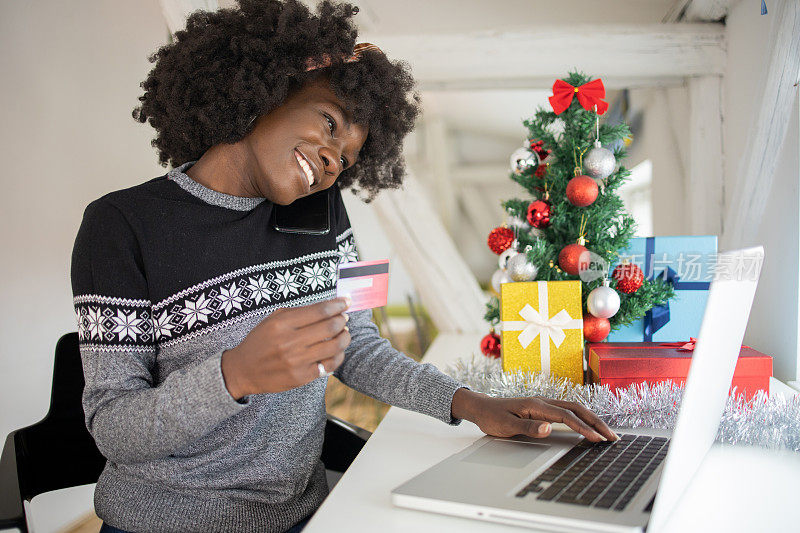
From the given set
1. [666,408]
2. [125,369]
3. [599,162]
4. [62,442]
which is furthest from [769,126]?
[62,442]

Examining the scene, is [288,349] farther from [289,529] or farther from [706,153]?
[706,153]

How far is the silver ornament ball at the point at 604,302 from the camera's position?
1.22 m

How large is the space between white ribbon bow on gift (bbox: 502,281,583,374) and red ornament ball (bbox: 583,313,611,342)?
0.23ft

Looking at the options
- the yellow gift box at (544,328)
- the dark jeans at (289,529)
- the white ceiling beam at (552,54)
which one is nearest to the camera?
the dark jeans at (289,529)

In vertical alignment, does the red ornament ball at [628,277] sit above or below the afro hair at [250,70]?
below

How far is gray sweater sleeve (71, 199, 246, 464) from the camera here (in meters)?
0.73

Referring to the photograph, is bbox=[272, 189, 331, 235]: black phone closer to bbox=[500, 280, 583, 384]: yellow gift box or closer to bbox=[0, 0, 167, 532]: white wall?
bbox=[500, 280, 583, 384]: yellow gift box

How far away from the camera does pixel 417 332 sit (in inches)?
126

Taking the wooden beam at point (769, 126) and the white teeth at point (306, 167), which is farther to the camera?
the wooden beam at point (769, 126)

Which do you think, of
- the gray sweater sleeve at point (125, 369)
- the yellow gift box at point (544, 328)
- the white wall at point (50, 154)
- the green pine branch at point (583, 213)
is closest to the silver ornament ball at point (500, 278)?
the green pine branch at point (583, 213)

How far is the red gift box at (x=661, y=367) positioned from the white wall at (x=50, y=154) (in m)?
1.48

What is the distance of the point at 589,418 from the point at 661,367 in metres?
0.28

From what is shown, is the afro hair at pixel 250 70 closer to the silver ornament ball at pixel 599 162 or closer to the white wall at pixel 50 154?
the silver ornament ball at pixel 599 162

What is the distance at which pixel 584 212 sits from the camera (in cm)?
133
